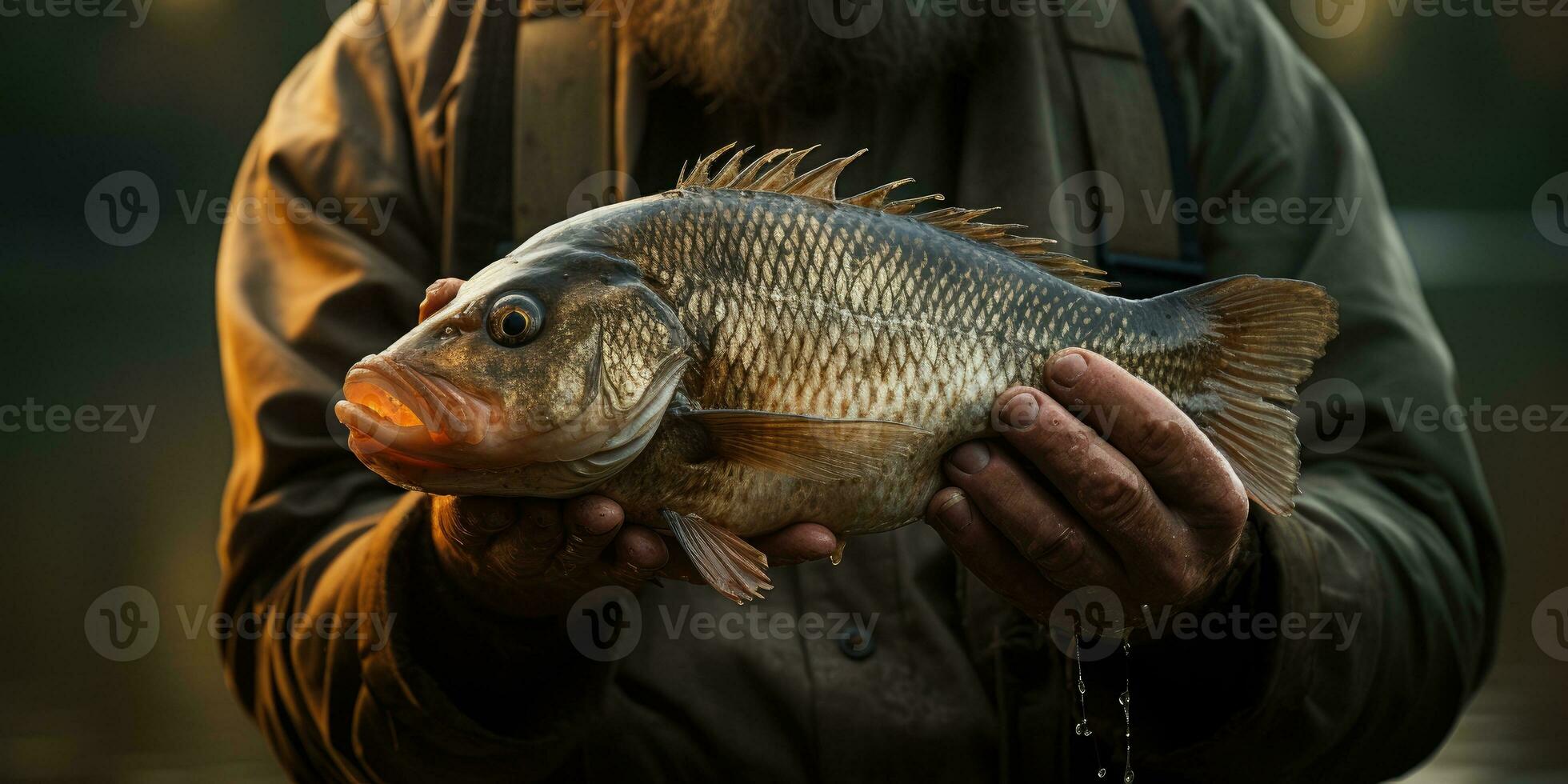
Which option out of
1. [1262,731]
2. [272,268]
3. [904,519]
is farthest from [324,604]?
[1262,731]

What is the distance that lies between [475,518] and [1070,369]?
0.62m

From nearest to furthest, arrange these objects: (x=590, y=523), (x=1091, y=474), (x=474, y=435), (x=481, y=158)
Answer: (x=474, y=435) < (x=590, y=523) < (x=1091, y=474) < (x=481, y=158)

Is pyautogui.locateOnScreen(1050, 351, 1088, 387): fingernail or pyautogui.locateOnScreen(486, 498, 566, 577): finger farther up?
pyautogui.locateOnScreen(1050, 351, 1088, 387): fingernail

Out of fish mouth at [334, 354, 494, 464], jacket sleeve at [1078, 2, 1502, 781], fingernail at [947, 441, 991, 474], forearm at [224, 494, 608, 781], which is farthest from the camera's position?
jacket sleeve at [1078, 2, 1502, 781]

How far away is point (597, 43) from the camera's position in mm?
2004

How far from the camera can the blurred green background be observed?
240 inches

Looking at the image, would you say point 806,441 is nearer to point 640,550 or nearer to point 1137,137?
point 640,550

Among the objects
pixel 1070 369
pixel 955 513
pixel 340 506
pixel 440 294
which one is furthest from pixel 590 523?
pixel 340 506

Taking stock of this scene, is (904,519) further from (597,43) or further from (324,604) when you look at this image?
(597,43)

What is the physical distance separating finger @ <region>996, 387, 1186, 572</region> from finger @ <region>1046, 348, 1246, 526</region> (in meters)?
0.02

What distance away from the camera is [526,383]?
116 cm

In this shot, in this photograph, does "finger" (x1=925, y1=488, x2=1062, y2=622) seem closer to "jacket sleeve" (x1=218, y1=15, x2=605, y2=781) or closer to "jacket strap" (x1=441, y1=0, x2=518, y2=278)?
Result: "jacket sleeve" (x1=218, y1=15, x2=605, y2=781)

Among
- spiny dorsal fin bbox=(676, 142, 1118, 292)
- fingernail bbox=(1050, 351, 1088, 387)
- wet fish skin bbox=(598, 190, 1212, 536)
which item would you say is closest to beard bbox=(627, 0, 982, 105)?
spiny dorsal fin bbox=(676, 142, 1118, 292)

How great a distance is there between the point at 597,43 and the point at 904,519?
1006 millimetres
